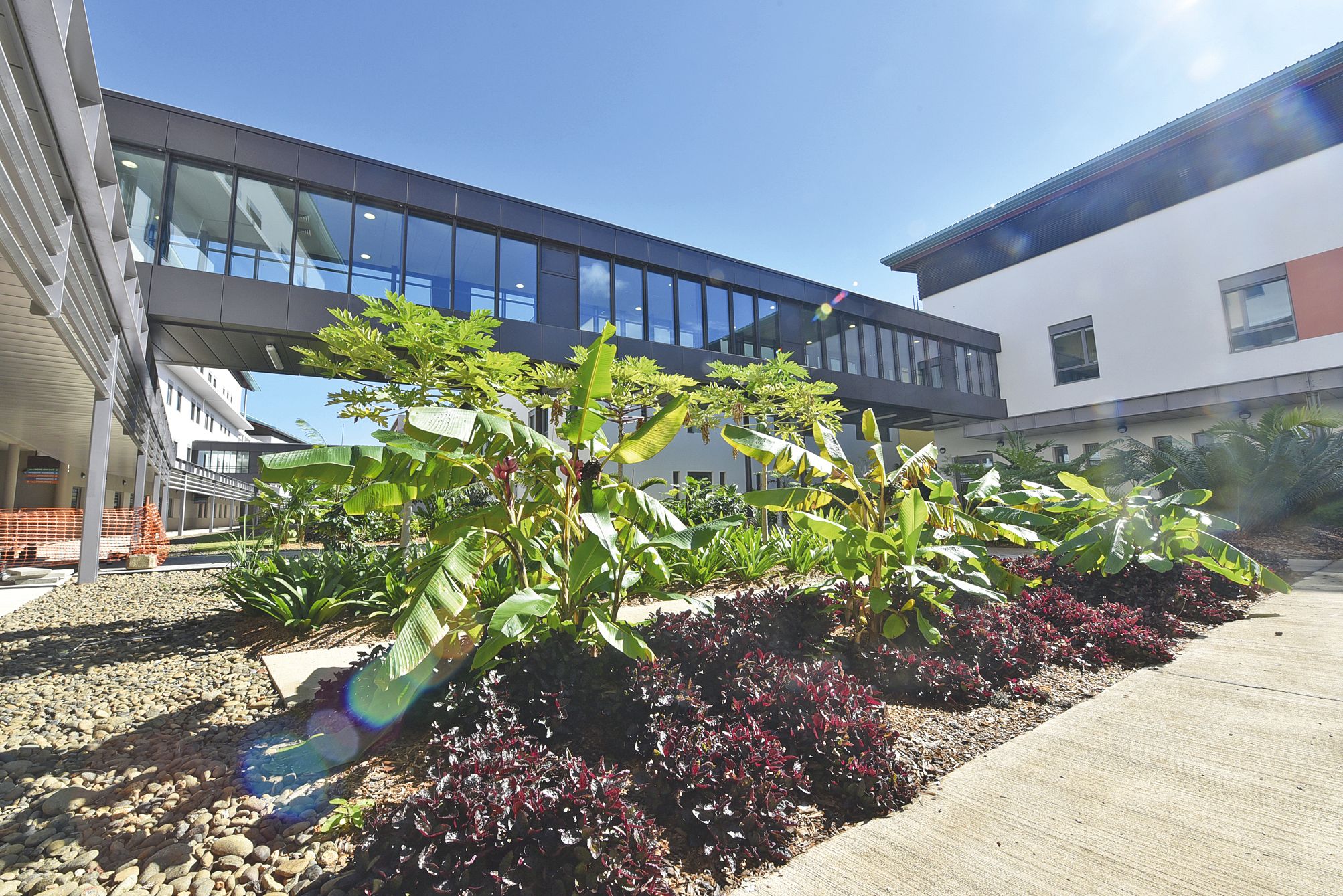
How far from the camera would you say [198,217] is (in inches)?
439

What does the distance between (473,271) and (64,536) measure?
10087 mm

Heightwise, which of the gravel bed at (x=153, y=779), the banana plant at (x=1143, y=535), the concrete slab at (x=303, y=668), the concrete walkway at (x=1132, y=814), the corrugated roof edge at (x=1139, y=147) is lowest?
the concrete walkway at (x=1132, y=814)

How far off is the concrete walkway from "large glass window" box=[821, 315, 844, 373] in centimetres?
1638

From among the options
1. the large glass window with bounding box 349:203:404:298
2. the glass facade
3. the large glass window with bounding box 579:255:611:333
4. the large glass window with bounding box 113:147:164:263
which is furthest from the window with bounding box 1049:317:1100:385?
the large glass window with bounding box 113:147:164:263

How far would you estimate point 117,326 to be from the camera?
29.5ft

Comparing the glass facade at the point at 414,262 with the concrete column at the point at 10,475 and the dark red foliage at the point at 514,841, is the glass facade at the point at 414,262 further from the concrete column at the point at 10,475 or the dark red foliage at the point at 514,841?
the concrete column at the point at 10,475

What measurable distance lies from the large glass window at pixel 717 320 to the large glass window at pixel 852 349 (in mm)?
5044

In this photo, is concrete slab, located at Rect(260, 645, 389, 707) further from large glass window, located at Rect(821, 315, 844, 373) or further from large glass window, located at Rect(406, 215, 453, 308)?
large glass window, located at Rect(821, 315, 844, 373)

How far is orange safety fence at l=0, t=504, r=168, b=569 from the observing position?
10.5m

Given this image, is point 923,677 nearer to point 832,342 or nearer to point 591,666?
point 591,666

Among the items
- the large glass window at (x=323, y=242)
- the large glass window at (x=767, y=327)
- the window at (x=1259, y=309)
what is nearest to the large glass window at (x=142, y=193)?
the large glass window at (x=323, y=242)

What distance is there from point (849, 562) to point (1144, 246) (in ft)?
83.0

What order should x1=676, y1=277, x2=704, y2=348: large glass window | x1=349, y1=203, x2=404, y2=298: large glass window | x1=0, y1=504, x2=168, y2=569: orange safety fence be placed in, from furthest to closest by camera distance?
x1=676, y1=277, x2=704, y2=348: large glass window < x1=349, y1=203, x2=404, y2=298: large glass window < x1=0, y1=504, x2=168, y2=569: orange safety fence

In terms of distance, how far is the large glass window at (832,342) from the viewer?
19.4 metres
